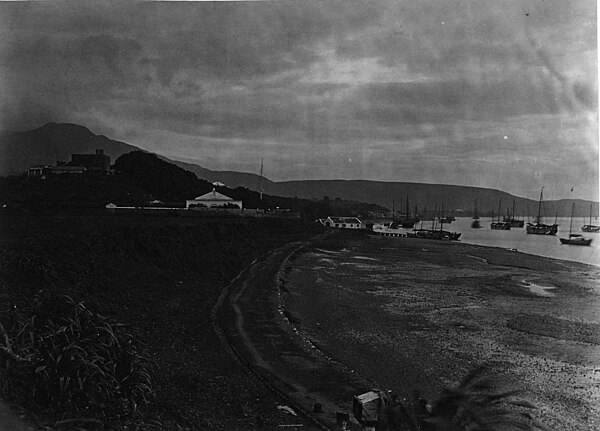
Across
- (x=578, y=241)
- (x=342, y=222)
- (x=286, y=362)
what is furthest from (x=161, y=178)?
(x=342, y=222)

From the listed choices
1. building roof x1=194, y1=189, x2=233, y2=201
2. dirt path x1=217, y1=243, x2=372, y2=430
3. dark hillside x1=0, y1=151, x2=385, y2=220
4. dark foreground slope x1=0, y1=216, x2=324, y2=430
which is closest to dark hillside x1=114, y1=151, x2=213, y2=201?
dark hillside x1=0, y1=151, x2=385, y2=220

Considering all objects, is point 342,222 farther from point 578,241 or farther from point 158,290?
point 158,290

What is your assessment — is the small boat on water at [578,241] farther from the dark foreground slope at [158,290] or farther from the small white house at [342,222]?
the dark foreground slope at [158,290]

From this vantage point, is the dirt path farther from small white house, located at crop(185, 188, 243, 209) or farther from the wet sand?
small white house, located at crop(185, 188, 243, 209)

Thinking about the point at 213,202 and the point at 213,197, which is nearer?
the point at 213,197

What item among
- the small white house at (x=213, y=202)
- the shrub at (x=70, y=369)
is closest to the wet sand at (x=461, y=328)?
the shrub at (x=70, y=369)

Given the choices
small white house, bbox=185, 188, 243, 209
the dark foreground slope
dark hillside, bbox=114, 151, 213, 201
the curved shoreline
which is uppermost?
dark hillside, bbox=114, 151, 213, 201

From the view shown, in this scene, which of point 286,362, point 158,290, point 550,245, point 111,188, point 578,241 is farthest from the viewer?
point 578,241
